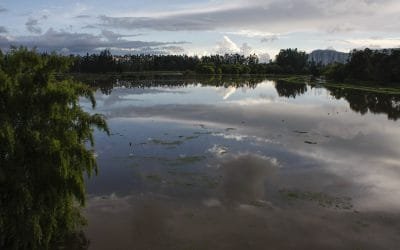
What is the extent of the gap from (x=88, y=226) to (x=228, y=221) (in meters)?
9.30

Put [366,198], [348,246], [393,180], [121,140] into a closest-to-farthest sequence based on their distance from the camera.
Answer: [348,246], [366,198], [393,180], [121,140]

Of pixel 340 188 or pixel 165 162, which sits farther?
pixel 165 162

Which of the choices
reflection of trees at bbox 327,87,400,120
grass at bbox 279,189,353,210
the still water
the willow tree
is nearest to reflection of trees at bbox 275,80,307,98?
reflection of trees at bbox 327,87,400,120

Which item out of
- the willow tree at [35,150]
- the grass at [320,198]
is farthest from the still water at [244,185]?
the willow tree at [35,150]

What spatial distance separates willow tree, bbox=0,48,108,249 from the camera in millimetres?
20469

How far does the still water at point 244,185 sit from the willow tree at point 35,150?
5265mm

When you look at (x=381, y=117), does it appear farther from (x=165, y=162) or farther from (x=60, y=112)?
(x=60, y=112)

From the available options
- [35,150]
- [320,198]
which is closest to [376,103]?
[320,198]

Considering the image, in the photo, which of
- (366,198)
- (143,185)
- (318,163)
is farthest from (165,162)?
(366,198)

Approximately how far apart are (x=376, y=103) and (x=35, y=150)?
302 ft

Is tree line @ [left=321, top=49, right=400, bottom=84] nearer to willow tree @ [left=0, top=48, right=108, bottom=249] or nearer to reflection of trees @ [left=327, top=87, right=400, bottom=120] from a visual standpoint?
reflection of trees @ [left=327, top=87, right=400, bottom=120]

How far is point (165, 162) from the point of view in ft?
144

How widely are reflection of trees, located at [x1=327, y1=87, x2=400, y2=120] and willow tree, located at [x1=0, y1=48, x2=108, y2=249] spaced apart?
225 feet

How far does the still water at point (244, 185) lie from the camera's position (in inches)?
1078
